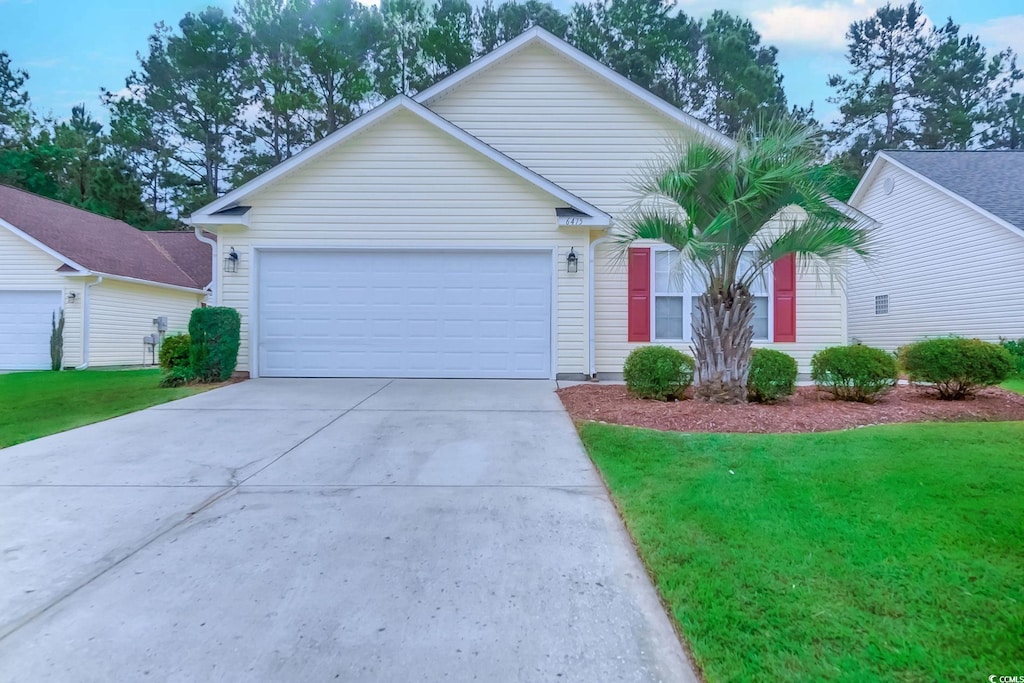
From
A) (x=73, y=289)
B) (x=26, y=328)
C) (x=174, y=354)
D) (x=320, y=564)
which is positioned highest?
(x=73, y=289)

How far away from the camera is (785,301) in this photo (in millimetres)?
10484

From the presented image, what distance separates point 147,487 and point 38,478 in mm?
1038

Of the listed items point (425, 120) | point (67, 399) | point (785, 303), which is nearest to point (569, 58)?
point (425, 120)

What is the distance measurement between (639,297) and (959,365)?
4.82 m

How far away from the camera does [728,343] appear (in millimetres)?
6715

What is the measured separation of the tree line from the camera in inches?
995

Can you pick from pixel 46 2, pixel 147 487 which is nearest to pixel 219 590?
pixel 147 487

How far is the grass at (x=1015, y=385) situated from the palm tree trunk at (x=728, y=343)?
17.0 feet

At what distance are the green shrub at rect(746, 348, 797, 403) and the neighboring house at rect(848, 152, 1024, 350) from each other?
8196 mm

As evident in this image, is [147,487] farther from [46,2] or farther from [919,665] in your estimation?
[46,2]

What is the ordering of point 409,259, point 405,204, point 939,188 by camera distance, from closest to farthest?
point 405,204 < point 409,259 < point 939,188

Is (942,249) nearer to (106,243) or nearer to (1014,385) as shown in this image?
(1014,385)

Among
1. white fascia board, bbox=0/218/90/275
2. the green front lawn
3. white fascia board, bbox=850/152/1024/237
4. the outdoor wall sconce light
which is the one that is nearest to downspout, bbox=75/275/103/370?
white fascia board, bbox=0/218/90/275

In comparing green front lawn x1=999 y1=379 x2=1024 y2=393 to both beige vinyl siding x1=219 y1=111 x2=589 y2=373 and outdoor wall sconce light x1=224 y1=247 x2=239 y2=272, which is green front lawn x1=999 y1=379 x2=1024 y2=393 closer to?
beige vinyl siding x1=219 y1=111 x2=589 y2=373
